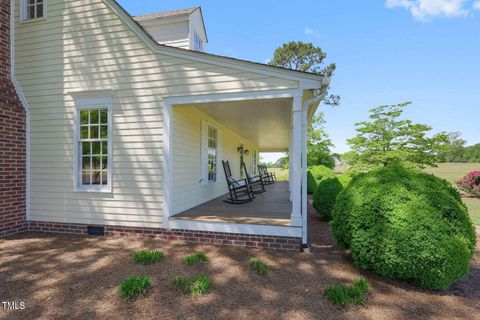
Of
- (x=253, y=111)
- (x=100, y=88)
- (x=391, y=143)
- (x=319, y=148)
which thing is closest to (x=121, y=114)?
(x=100, y=88)

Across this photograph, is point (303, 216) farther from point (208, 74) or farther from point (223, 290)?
point (208, 74)

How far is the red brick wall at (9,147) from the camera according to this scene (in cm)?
494

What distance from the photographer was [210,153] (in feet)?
24.7

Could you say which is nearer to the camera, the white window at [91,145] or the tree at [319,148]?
the white window at [91,145]

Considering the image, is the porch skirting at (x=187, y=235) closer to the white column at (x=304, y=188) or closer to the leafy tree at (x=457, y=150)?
the white column at (x=304, y=188)

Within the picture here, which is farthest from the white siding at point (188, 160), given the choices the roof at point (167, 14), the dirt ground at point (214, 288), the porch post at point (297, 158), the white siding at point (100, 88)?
the roof at point (167, 14)

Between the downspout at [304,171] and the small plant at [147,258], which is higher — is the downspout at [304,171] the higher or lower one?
the higher one

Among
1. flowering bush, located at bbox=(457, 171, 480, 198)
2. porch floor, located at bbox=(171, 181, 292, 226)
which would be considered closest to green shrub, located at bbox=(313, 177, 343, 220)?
porch floor, located at bbox=(171, 181, 292, 226)

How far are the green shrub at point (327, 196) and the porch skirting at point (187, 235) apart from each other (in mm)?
2536

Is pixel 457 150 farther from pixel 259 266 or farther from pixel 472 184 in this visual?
pixel 259 266

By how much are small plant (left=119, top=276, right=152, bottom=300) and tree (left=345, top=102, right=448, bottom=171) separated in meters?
13.2

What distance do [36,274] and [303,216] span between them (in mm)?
3981

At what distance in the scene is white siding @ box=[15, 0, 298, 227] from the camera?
4.82 m

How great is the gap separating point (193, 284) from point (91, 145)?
3.95m
